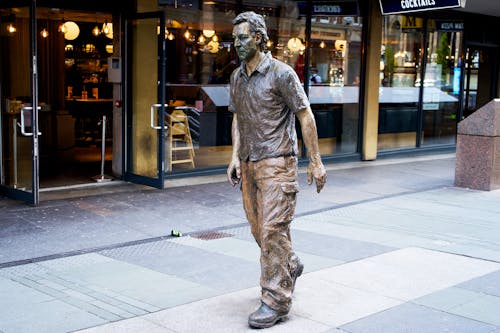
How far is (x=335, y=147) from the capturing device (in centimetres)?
1470

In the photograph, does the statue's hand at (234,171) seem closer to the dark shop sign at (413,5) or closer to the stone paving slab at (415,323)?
the stone paving slab at (415,323)

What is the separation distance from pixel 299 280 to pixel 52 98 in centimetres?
1175

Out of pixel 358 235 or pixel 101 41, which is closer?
pixel 358 235

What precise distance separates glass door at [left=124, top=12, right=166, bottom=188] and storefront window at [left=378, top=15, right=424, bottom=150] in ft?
20.2

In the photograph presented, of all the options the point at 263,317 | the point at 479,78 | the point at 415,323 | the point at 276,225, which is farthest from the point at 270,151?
the point at 479,78

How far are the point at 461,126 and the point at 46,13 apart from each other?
901cm

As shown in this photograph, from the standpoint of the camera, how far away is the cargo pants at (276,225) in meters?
5.07

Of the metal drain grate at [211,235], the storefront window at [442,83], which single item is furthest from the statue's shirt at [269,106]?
the storefront window at [442,83]

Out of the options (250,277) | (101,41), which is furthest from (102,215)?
(101,41)

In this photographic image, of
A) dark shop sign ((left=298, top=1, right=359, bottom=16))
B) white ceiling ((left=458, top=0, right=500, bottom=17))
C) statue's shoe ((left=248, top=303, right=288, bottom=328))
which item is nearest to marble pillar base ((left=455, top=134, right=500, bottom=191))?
dark shop sign ((left=298, top=1, right=359, bottom=16))

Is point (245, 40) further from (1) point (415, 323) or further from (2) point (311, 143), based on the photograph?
(1) point (415, 323)

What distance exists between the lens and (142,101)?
1119 cm

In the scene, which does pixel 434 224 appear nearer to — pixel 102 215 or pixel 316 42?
pixel 102 215

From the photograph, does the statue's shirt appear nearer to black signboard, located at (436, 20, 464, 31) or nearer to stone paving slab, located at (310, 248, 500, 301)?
stone paving slab, located at (310, 248, 500, 301)
